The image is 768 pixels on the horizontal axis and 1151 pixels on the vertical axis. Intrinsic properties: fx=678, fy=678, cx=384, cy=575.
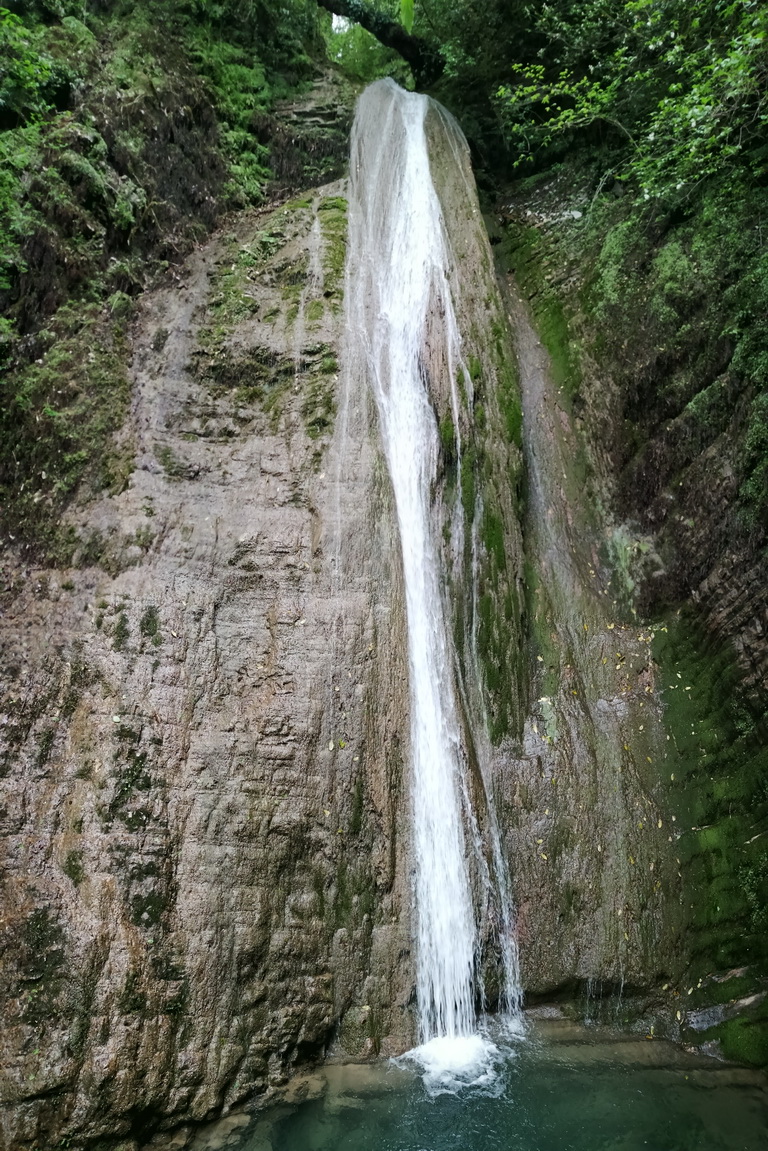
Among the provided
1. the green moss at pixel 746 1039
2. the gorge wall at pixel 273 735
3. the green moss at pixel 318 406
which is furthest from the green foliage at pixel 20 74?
the green moss at pixel 746 1039

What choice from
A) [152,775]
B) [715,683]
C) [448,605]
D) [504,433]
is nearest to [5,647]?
[152,775]

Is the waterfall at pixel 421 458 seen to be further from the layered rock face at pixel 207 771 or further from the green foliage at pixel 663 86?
the green foliage at pixel 663 86

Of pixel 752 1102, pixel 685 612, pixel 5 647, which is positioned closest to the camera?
pixel 752 1102

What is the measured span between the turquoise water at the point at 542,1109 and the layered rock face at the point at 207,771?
13.8 inches

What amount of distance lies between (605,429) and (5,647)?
6746 mm

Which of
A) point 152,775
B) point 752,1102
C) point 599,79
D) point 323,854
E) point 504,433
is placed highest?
point 599,79

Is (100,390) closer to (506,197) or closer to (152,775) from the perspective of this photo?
(152,775)

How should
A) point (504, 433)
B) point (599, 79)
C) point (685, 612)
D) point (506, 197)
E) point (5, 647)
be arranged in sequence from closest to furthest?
1. point (5, 647)
2. point (685, 612)
3. point (504, 433)
4. point (599, 79)
5. point (506, 197)

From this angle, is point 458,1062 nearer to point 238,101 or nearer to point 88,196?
point 88,196

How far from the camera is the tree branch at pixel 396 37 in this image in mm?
12562

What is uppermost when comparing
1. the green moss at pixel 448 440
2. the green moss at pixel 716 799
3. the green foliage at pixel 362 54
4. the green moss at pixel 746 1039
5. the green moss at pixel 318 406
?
the green foliage at pixel 362 54

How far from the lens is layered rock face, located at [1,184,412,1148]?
4277 millimetres

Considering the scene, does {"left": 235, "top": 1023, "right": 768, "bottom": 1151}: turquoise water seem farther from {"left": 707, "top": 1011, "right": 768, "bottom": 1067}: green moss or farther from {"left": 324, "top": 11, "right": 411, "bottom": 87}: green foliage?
{"left": 324, "top": 11, "right": 411, "bottom": 87}: green foliage

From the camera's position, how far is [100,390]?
6.90 meters
